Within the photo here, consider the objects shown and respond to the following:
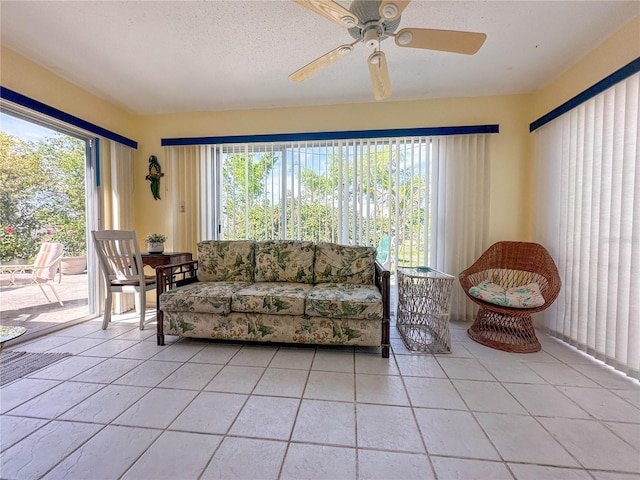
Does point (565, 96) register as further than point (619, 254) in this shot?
Yes

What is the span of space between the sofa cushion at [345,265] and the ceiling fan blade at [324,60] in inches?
61.5

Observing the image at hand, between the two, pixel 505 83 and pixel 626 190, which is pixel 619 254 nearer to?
pixel 626 190

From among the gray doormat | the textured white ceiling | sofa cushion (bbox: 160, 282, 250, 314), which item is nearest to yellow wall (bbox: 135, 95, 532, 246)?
the textured white ceiling

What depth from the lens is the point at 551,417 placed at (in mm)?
1423

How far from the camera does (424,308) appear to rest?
2330 mm

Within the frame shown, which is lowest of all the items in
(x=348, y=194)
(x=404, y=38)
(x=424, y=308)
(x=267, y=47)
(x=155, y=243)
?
Result: (x=424, y=308)

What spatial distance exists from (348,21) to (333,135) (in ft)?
5.33

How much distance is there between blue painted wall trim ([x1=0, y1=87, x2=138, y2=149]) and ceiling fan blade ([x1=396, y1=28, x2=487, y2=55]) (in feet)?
9.68

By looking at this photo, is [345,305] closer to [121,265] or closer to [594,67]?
[121,265]

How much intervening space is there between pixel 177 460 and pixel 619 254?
295cm

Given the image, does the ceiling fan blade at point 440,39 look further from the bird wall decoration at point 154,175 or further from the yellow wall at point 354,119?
the bird wall decoration at point 154,175

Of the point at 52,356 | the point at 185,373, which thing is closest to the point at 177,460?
the point at 185,373

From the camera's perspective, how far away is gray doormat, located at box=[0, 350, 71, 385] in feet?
5.95

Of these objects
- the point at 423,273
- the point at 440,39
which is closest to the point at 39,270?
the point at 423,273
